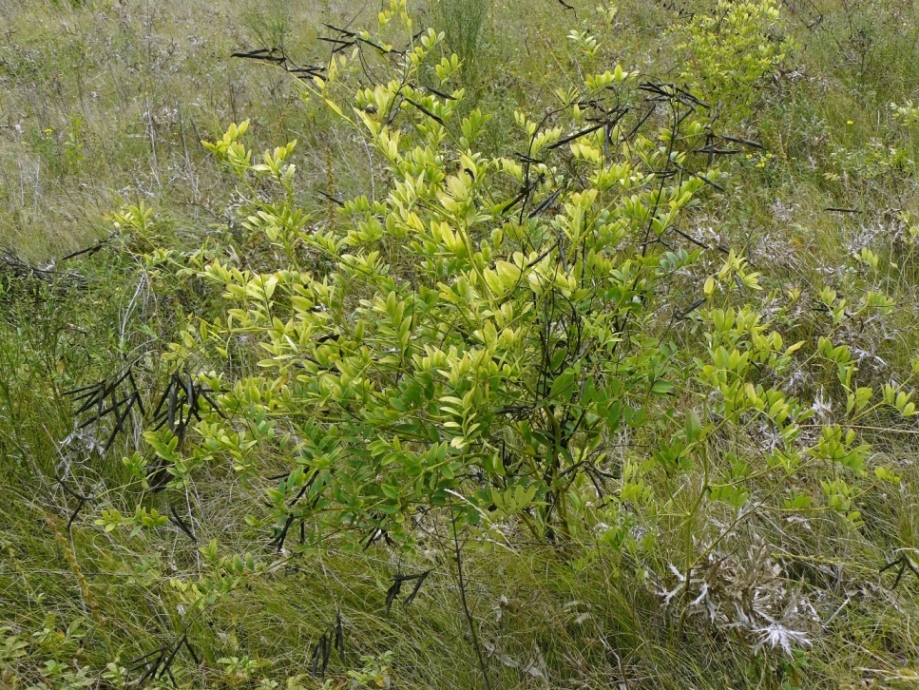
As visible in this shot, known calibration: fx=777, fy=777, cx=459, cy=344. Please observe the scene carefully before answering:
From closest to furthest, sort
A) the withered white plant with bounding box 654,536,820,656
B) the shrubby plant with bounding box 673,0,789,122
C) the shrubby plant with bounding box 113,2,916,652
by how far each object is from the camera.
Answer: the shrubby plant with bounding box 113,2,916,652 → the withered white plant with bounding box 654,536,820,656 → the shrubby plant with bounding box 673,0,789,122

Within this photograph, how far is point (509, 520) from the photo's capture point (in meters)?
2.25

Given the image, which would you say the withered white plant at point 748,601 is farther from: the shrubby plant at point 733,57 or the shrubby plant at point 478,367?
the shrubby plant at point 733,57

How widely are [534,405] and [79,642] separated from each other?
150cm

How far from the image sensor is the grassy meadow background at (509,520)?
6.18 ft

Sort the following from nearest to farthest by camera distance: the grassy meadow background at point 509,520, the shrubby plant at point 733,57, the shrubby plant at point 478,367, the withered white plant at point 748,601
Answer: the shrubby plant at point 478,367
the withered white plant at point 748,601
the grassy meadow background at point 509,520
the shrubby plant at point 733,57

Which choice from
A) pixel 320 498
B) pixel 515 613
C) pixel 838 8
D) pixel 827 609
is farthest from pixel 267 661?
pixel 838 8

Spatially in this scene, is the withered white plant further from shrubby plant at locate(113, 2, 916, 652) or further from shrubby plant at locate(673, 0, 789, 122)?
shrubby plant at locate(673, 0, 789, 122)

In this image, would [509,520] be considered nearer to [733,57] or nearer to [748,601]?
[748,601]

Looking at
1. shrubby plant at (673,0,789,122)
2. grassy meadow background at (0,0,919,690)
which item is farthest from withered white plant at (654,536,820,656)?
shrubby plant at (673,0,789,122)

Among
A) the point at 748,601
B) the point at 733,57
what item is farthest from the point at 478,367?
the point at 733,57

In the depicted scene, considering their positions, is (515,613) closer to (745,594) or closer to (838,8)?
(745,594)

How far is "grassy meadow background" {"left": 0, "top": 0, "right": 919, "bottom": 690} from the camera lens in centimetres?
188

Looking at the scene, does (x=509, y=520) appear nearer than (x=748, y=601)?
No

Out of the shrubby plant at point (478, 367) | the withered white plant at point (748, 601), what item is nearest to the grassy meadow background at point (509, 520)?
the withered white plant at point (748, 601)
